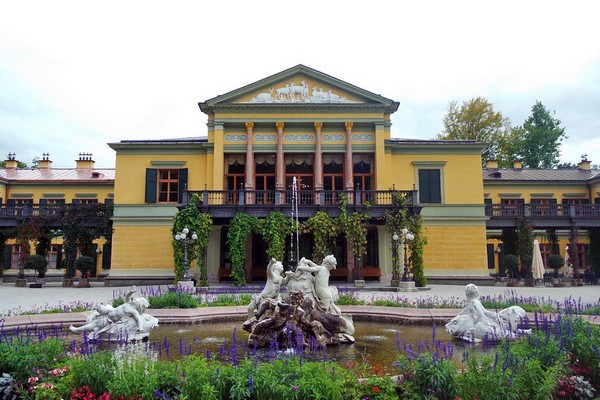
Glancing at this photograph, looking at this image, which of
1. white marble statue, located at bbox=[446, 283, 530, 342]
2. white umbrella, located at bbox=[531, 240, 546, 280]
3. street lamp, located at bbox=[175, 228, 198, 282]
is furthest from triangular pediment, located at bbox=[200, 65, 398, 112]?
white marble statue, located at bbox=[446, 283, 530, 342]

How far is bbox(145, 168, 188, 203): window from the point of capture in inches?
1121

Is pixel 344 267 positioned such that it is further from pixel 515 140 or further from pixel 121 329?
pixel 515 140

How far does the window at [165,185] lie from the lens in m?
28.5

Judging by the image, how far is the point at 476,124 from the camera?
44.0m

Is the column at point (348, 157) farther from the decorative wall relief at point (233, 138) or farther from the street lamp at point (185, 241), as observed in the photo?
the street lamp at point (185, 241)

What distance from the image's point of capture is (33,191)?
36.7 meters

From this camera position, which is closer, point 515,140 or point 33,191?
point 33,191

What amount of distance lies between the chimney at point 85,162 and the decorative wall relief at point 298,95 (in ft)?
71.2

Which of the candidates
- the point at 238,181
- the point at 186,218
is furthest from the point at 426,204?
the point at 186,218

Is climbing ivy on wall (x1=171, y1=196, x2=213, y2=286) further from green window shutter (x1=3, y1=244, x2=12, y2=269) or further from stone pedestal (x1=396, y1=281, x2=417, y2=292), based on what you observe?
green window shutter (x1=3, y1=244, x2=12, y2=269)

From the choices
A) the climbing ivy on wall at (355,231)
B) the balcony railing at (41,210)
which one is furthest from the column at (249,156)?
the balcony railing at (41,210)

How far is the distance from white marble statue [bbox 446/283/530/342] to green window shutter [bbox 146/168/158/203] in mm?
23434

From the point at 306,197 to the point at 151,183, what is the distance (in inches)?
391

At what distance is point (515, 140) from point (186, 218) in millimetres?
37002
